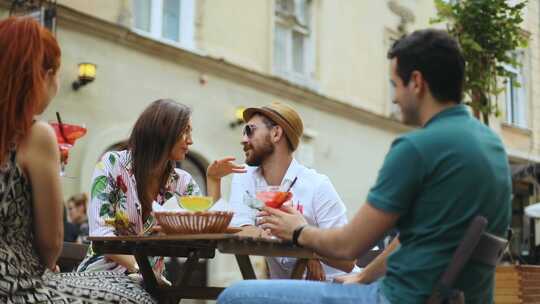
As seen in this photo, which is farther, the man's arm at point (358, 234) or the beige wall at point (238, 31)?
the beige wall at point (238, 31)

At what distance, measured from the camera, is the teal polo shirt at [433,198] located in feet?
8.46

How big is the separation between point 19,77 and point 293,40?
13052 mm

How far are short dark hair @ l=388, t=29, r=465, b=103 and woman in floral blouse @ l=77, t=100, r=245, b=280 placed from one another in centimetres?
175

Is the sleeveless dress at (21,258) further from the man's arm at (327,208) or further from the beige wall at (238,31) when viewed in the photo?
the beige wall at (238,31)

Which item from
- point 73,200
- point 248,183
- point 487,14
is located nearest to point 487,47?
point 487,14

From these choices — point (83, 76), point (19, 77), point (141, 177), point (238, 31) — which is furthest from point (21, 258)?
point (238, 31)

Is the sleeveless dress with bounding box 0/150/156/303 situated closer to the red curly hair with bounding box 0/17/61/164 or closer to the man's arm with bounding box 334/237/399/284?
the red curly hair with bounding box 0/17/61/164

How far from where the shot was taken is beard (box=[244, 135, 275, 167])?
15.1ft

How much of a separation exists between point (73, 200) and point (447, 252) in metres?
7.50

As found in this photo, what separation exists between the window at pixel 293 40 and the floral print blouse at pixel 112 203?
434 inches

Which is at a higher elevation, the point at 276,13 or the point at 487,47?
the point at 276,13

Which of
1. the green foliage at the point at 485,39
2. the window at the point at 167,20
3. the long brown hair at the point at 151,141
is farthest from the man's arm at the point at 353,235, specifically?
the window at the point at 167,20

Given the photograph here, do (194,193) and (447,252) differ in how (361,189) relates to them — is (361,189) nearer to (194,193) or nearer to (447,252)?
(194,193)

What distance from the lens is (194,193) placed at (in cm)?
451
